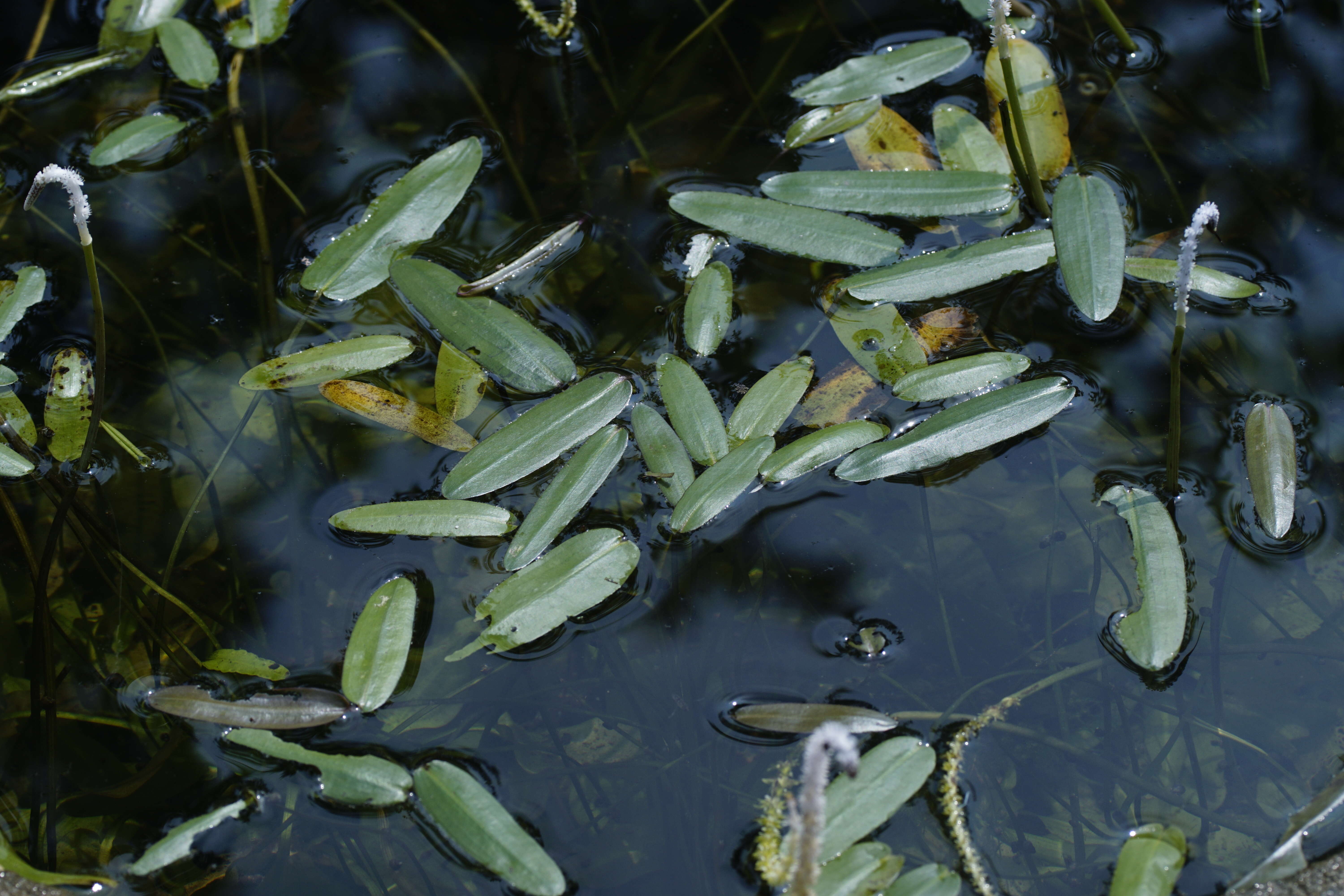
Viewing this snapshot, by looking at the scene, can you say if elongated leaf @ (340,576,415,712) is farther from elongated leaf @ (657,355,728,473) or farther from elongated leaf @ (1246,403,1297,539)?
elongated leaf @ (1246,403,1297,539)

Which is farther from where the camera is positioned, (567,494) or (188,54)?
(188,54)

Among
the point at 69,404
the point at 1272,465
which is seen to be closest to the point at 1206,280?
the point at 1272,465

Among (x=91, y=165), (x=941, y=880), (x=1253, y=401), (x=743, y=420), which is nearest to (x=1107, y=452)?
(x=1253, y=401)

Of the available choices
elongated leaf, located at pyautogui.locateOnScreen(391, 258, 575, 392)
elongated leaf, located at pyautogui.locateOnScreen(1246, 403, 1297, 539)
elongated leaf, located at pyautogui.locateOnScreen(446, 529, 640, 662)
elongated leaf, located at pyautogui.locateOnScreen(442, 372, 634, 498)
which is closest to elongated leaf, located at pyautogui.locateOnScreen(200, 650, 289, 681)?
elongated leaf, located at pyautogui.locateOnScreen(446, 529, 640, 662)

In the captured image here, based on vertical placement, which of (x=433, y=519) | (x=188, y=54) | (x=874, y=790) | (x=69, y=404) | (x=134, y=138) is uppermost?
(x=188, y=54)

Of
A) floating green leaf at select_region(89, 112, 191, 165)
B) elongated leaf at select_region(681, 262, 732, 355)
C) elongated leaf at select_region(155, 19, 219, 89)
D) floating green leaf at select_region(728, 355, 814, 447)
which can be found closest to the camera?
floating green leaf at select_region(728, 355, 814, 447)

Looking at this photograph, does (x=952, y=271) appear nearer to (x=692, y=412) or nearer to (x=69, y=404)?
(x=692, y=412)
